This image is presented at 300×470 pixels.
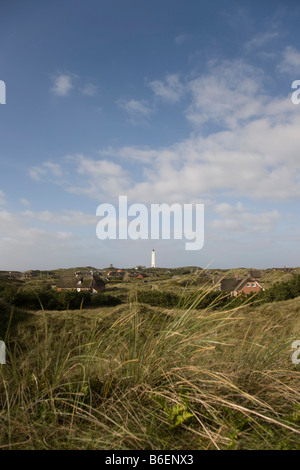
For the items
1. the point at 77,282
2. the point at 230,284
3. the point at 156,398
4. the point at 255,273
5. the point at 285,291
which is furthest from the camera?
the point at 255,273

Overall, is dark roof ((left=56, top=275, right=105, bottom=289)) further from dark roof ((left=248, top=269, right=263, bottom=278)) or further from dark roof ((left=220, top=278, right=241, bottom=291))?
dark roof ((left=248, top=269, right=263, bottom=278))

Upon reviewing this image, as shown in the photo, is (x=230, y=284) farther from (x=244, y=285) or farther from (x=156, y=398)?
(x=156, y=398)

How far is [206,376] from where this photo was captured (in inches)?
93.6

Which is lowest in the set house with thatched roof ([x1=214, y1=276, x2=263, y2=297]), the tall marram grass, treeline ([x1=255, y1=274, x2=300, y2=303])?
house with thatched roof ([x1=214, y1=276, x2=263, y2=297])

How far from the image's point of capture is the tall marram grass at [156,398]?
1.74m

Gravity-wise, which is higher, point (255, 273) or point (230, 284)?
point (255, 273)

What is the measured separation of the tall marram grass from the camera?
1.74 metres

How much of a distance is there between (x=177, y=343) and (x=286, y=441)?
104 centimetres

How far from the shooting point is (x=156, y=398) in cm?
210

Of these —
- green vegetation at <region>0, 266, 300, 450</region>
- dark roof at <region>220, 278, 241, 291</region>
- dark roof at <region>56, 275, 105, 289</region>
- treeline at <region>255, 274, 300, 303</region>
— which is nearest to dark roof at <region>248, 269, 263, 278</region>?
dark roof at <region>220, 278, 241, 291</region>

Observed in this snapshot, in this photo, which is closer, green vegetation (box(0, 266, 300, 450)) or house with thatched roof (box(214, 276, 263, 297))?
green vegetation (box(0, 266, 300, 450))

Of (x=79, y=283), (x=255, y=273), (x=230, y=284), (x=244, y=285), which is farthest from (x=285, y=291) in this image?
(x=79, y=283)

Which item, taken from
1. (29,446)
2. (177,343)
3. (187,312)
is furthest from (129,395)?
(187,312)
